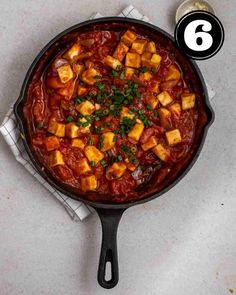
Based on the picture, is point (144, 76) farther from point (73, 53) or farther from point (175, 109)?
point (73, 53)

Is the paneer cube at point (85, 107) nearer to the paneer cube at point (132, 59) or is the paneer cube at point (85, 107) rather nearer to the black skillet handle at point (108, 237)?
the paneer cube at point (132, 59)

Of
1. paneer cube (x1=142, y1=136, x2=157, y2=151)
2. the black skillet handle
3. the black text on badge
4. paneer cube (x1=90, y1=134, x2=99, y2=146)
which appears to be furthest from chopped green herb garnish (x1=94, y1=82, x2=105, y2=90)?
the black skillet handle

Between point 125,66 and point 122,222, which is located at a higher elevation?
point 125,66

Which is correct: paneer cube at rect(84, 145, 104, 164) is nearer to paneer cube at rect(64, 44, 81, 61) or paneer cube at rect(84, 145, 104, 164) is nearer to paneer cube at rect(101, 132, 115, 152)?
paneer cube at rect(101, 132, 115, 152)

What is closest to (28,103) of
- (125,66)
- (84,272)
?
(125,66)

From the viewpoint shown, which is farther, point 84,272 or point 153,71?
point 84,272

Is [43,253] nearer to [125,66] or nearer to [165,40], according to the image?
[125,66]

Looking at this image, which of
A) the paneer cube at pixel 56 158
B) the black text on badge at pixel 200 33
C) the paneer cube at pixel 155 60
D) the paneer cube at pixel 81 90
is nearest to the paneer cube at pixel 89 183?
the paneer cube at pixel 56 158
